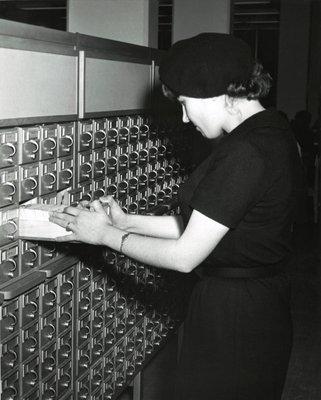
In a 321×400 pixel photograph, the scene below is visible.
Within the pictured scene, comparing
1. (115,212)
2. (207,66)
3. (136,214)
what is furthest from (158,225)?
(207,66)

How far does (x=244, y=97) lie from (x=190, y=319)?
0.72 m

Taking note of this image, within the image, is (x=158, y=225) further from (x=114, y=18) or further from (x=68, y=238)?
(x=114, y=18)

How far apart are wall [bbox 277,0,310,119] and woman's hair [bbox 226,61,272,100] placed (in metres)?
12.1

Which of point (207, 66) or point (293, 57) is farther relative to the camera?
point (293, 57)

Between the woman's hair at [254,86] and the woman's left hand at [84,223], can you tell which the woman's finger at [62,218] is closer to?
the woman's left hand at [84,223]

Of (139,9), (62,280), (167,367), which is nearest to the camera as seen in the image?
(62,280)

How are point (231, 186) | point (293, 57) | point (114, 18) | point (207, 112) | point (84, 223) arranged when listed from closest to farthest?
point (231, 186) → point (207, 112) → point (84, 223) → point (114, 18) → point (293, 57)

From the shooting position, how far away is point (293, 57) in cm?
1368

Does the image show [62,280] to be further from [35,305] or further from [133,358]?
[133,358]

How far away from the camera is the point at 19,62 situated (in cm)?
205

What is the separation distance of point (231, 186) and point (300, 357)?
255 cm

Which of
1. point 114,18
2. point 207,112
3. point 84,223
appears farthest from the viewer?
point 114,18

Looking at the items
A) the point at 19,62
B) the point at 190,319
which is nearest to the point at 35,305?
the point at 190,319

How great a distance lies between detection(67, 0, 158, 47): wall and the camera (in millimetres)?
3627
